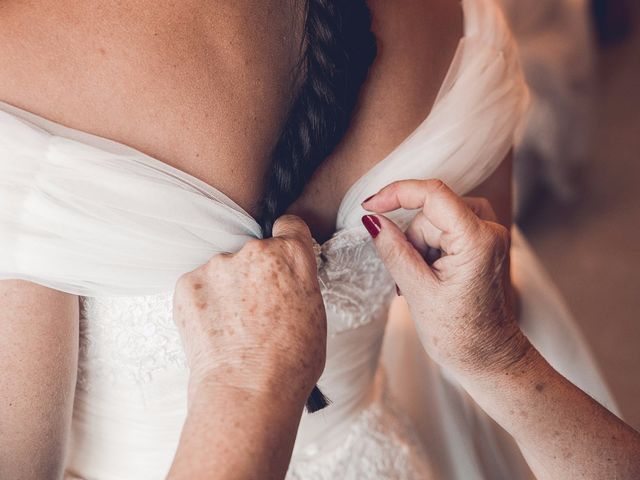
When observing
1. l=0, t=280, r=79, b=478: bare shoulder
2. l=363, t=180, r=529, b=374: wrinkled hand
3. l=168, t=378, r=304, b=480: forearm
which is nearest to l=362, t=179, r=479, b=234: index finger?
l=363, t=180, r=529, b=374: wrinkled hand

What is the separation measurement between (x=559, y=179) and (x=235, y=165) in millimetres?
2347

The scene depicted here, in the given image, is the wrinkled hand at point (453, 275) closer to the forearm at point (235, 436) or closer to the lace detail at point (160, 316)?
the lace detail at point (160, 316)

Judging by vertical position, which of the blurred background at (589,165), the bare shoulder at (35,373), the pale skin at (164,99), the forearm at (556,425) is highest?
the blurred background at (589,165)

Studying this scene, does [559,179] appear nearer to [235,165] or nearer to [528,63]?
[528,63]

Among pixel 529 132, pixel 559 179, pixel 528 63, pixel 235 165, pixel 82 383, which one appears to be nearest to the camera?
pixel 235 165

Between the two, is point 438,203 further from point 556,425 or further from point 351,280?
point 556,425

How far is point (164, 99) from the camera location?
2.16 ft

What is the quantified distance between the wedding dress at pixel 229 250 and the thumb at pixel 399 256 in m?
0.04

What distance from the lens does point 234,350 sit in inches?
24.9

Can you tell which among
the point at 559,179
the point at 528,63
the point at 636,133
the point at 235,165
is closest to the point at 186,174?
the point at 235,165

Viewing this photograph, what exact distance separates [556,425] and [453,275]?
225 mm

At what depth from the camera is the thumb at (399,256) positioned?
30.2 inches

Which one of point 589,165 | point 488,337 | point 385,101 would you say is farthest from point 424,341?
point 589,165

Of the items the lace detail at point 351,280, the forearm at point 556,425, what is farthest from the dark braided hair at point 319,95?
the forearm at point 556,425
